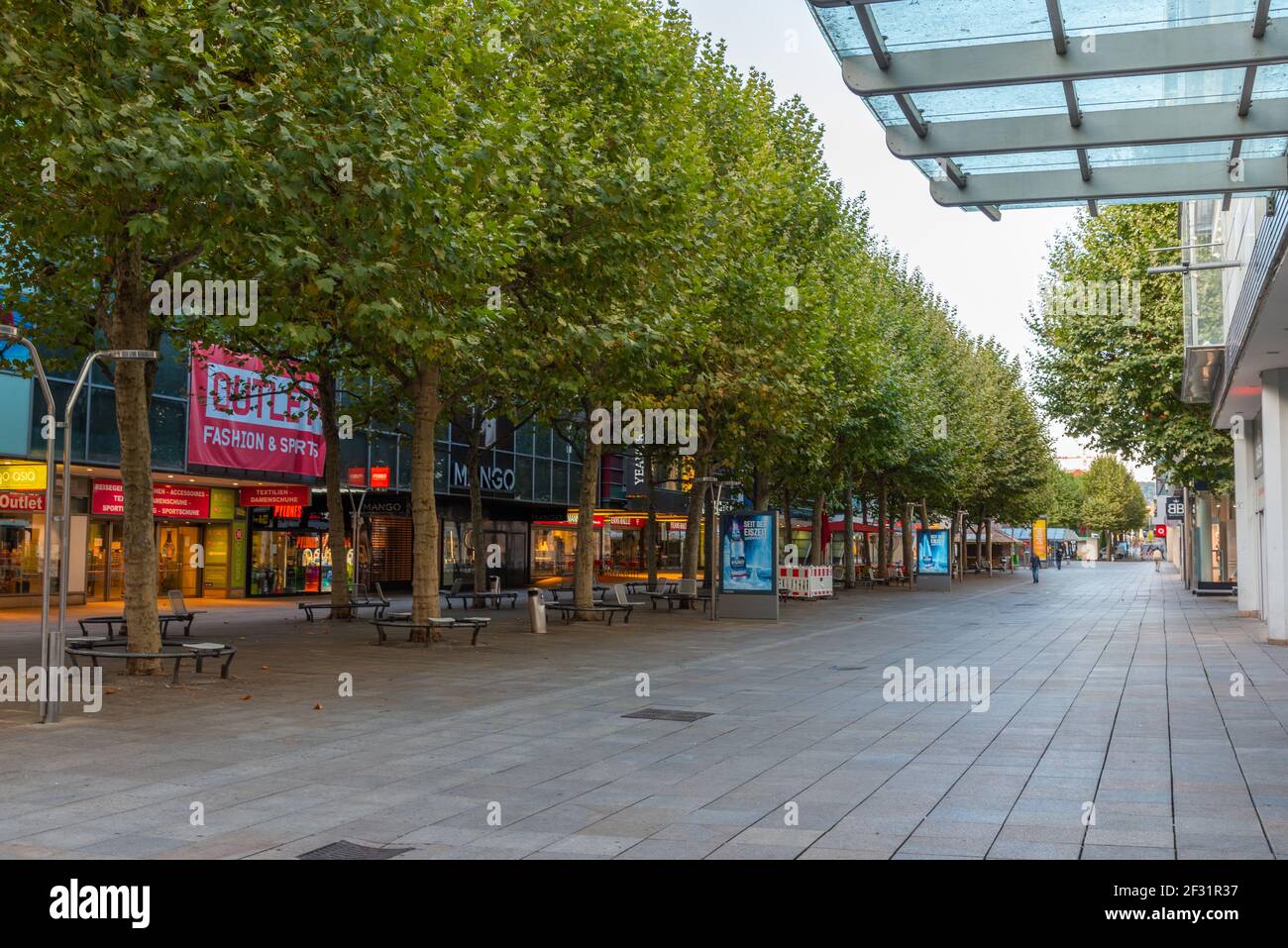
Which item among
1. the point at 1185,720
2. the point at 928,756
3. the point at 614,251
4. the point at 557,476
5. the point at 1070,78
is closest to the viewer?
the point at 1070,78

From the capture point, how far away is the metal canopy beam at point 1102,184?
33.3 ft

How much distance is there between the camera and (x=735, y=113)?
94.9 feet

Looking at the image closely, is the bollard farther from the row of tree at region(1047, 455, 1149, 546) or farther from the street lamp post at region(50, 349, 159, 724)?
the row of tree at region(1047, 455, 1149, 546)

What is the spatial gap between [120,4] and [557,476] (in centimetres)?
3516

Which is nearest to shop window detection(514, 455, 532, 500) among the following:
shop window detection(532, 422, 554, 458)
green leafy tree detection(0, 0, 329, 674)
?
shop window detection(532, 422, 554, 458)

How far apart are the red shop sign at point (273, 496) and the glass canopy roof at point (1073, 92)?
26.6 m

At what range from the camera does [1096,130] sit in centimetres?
903

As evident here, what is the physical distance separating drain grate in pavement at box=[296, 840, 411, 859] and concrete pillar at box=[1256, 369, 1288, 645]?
62.2 feet

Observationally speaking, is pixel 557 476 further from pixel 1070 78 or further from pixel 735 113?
pixel 1070 78

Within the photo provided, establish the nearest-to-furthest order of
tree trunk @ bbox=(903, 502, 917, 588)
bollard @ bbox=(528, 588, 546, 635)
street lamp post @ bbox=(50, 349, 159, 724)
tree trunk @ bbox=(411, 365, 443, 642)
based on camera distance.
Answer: street lamp post @ bbox=(50, 349, 159, 724) → tree trunk @ bbox=(411, 365, 443, 642) → bollard @ bbox=(528, 588, 546, 635) → tree trunk @ bbox=(903, 502, 917, 588)

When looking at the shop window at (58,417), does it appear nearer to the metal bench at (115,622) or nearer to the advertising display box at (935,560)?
the metal bench at (115,622)

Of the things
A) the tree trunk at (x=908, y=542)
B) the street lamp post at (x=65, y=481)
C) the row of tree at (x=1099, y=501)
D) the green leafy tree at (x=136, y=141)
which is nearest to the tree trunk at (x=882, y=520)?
the tree trunk at (x=908, y=542)

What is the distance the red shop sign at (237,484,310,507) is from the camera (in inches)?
1326
